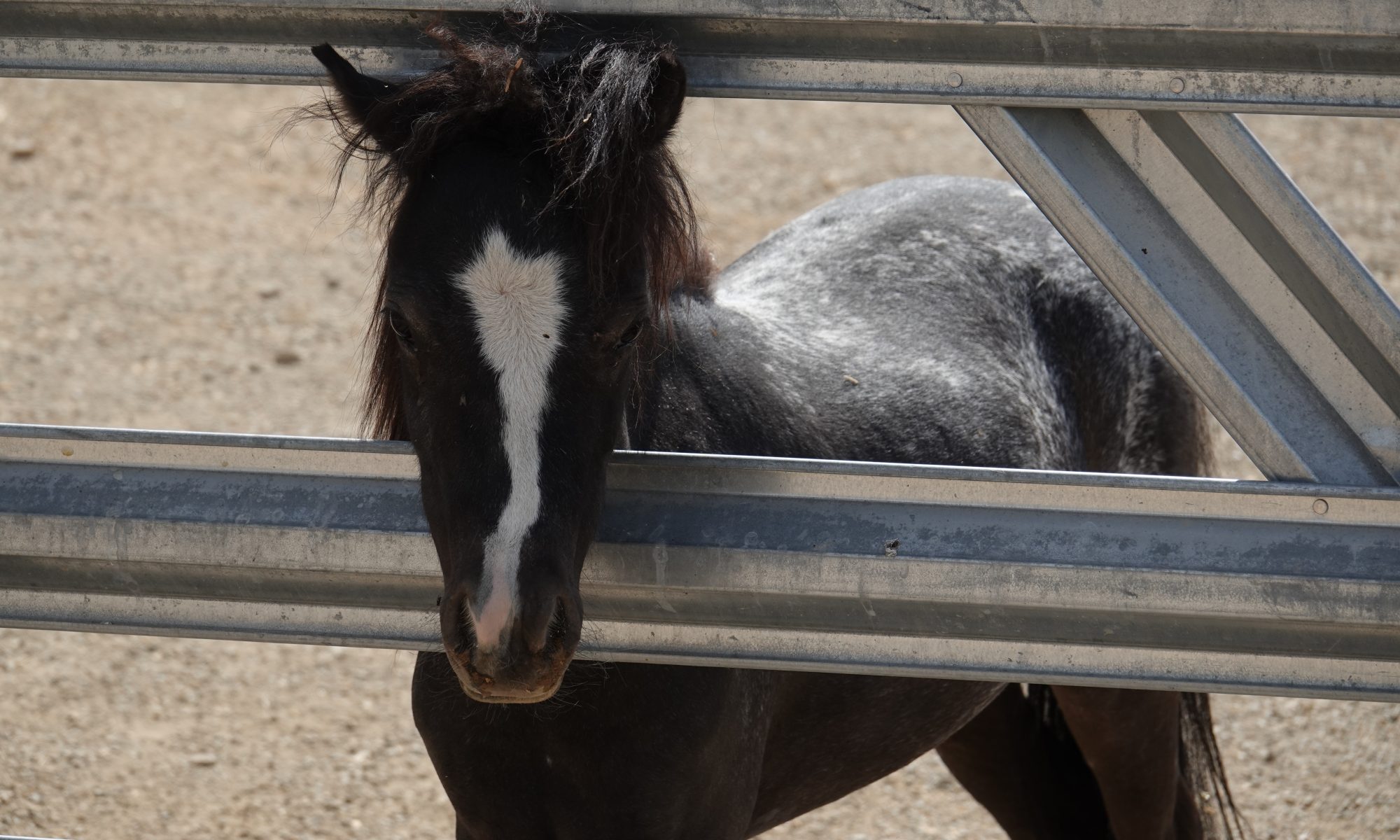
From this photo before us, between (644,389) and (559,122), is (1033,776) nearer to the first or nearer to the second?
(644,389)

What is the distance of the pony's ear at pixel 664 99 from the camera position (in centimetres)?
177

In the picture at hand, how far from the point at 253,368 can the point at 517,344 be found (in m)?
5.55

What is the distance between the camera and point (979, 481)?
1.68 metres

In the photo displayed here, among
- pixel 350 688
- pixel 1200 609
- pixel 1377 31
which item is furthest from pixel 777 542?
pixel 350 688

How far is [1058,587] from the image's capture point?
1.65 m

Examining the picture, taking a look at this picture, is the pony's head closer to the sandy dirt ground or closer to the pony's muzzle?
the pony's muzzle

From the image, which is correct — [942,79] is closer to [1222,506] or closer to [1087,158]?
[1087,158]

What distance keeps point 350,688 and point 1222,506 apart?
373cm

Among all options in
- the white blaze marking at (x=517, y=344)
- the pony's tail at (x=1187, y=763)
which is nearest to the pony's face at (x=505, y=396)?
the white blaze marking at (x=517, y=344)

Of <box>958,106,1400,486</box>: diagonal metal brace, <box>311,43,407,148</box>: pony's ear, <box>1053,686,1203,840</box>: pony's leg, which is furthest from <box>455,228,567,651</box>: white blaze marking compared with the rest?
<box>1053,686,1203,840</box>: pony's leg

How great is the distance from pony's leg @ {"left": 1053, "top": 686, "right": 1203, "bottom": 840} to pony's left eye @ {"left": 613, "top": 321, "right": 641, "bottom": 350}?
1844mm

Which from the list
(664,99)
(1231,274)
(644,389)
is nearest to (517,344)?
(664,99)

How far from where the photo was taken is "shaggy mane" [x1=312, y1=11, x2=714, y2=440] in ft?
5.88

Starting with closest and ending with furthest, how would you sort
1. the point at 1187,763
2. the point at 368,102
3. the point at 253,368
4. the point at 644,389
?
the point at 368,102, the point at 644,389, the point at 1187,763, the point at 253,368
